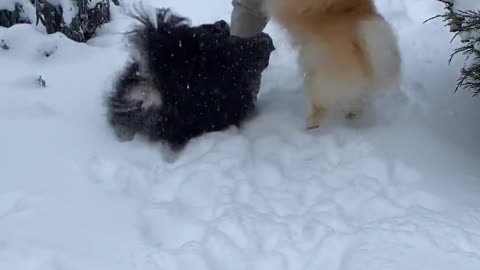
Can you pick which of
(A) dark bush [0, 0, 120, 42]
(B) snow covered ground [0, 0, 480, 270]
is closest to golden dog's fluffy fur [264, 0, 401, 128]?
(B) snow covered ground [0, 0, 480, 270]

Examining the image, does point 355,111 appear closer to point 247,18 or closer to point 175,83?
point 247,18

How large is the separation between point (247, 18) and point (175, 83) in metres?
0.43

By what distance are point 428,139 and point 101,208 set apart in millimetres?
1416

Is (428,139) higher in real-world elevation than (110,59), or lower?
higher

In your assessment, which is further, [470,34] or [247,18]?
[247,18]

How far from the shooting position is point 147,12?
9.03ft

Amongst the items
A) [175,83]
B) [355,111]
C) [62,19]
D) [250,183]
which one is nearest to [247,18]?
[175,83]

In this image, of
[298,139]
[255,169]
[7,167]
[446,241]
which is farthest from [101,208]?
[446,241]

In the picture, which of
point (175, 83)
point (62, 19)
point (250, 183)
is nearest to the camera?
point (250, 183)

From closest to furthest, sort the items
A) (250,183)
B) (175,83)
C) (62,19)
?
1. (250,183)
2. (175,83)
3. (62,19)

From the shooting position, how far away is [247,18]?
108 inches

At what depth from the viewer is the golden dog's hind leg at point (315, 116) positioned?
2.74 metres

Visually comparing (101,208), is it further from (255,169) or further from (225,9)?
(225,9)


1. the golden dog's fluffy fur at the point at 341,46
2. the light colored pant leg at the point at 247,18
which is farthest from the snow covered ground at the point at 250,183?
the light colored pant leg at the point at 247,18
